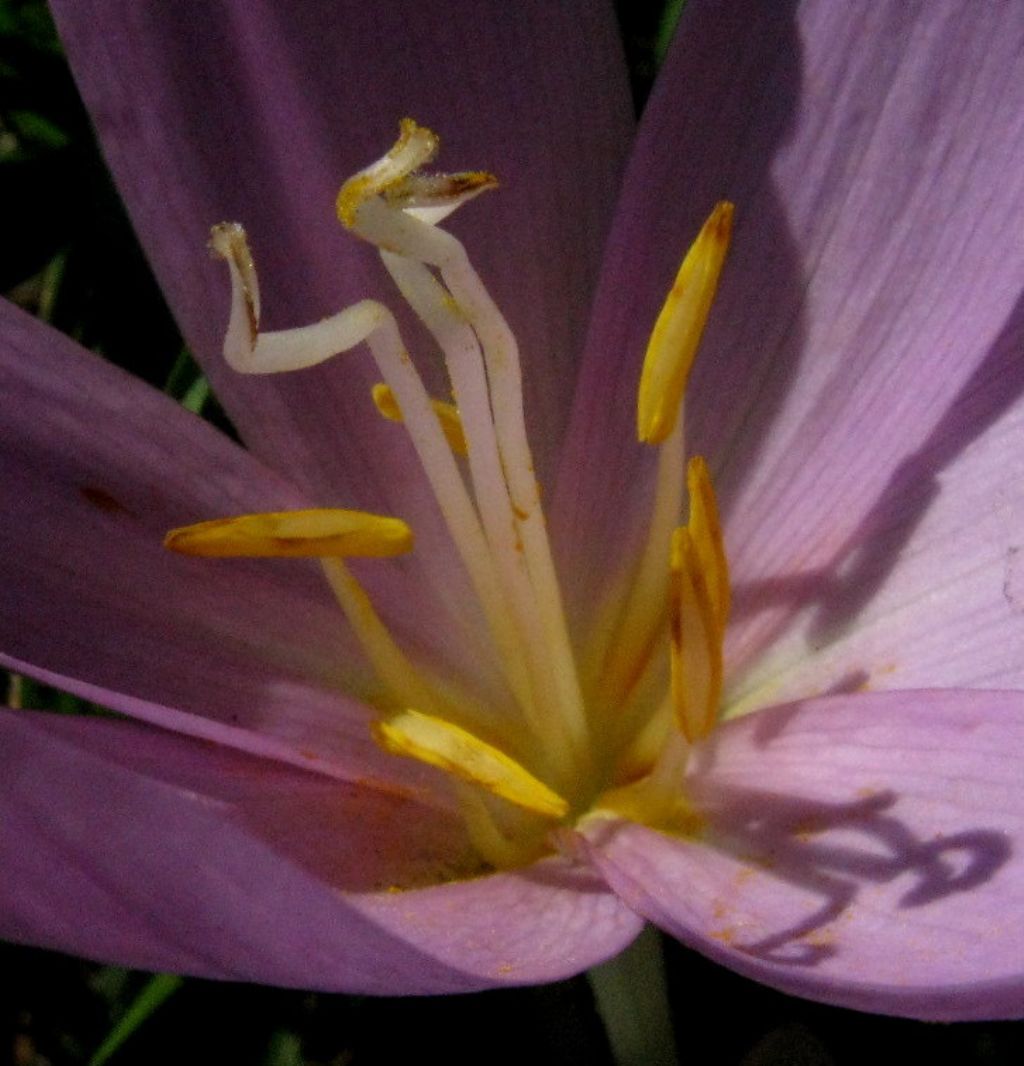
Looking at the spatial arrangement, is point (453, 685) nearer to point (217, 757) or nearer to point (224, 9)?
point (217, 757)

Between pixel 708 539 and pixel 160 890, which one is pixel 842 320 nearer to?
pixel 708 539

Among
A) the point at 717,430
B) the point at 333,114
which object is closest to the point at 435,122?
the point at 333,114

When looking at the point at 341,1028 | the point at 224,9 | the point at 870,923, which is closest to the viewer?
the point at 870,923

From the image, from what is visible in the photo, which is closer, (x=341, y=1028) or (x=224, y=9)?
(x=224, y=9)

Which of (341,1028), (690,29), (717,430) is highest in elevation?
(690,29)

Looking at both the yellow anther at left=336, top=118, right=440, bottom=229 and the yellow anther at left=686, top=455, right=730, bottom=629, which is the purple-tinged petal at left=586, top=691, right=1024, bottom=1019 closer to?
the yellow anther at left=686, top=455, right=730, bottom=629

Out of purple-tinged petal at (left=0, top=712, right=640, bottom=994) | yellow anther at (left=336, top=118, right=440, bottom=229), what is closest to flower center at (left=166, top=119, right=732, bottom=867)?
yellow anther at (left=336, top=118, right=440, bottom=229)
